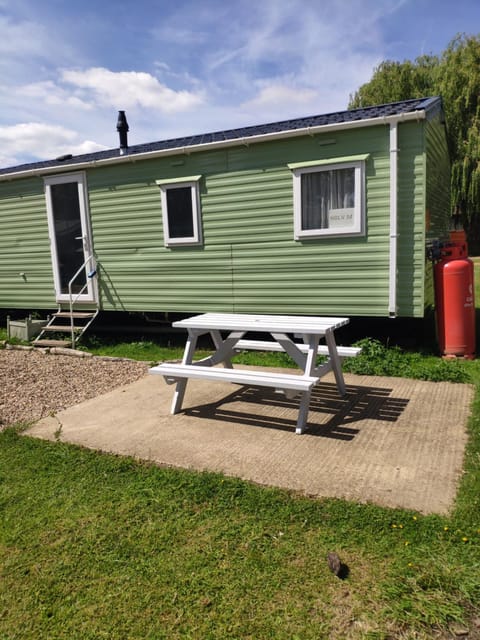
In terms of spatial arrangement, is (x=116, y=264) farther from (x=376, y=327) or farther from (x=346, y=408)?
(x=346, y=408)

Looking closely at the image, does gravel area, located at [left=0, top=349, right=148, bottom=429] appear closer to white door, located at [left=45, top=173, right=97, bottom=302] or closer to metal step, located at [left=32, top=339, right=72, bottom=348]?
metal step, located at [left=32, top=339, right=72, bottom=348]

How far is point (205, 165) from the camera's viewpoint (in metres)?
7.30

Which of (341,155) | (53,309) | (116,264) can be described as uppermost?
(341,155)

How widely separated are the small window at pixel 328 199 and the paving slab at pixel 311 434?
86.1 inches

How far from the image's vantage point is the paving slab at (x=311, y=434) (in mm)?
3059

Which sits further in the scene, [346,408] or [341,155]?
[341,155]

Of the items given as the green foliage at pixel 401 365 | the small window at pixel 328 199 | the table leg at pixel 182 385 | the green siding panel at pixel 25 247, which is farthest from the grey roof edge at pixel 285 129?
the table leg at pixel 182 385

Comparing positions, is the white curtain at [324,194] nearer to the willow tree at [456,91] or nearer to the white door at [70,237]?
the white door at [70,237]

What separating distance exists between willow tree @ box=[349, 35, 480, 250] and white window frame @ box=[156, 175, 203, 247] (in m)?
16.0

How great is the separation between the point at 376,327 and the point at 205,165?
360 cm

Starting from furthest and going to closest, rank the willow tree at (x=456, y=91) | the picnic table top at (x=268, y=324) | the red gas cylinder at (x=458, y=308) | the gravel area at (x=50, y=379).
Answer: the willow tree at (x=456, y=91) < the red gas cylinder at (x=458, y=308) < the gravel area at (x=50, y=379) < the picnic table top at (x=268, y=324)

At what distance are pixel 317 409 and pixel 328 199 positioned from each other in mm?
3254

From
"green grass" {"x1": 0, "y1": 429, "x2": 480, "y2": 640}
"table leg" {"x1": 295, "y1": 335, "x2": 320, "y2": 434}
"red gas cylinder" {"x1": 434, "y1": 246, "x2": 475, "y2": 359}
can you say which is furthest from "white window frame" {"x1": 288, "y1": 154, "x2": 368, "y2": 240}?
"green grass" {"x1": 0, "y1": 429, "x2": 480, "y2": 640}

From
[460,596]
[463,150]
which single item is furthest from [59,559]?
[463,150]
